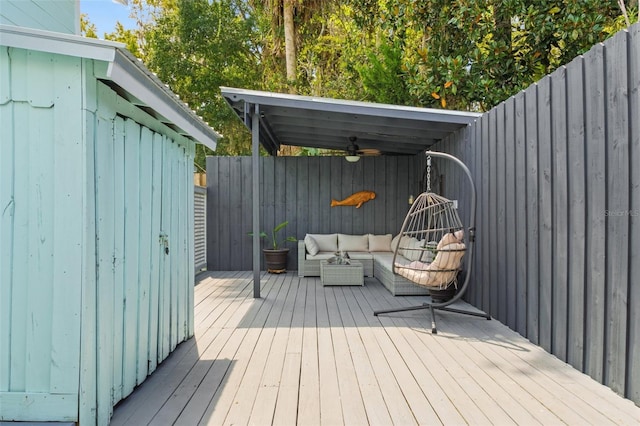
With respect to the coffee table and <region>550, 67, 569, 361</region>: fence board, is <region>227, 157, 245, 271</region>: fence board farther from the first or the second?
<region>550, 67, 569, 361</region>: fence board

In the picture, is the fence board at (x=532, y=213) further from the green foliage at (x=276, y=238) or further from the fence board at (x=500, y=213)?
the green foliage at (x=276, y=238)

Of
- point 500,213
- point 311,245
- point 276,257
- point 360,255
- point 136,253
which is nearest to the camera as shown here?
point 136,253

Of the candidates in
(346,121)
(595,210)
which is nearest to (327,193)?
(346,121)

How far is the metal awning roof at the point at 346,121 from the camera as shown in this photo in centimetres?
513

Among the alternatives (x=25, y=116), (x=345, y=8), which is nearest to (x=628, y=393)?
(x=25, y=116)

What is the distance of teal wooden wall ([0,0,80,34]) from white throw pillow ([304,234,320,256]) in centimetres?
447

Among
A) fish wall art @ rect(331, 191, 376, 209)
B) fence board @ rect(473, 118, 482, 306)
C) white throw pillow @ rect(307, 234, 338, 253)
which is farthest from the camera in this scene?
fish wall art @ rect(331, 191, 376, 209)

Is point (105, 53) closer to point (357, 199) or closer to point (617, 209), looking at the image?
point (617, 209)

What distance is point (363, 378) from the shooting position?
2746 millimetres

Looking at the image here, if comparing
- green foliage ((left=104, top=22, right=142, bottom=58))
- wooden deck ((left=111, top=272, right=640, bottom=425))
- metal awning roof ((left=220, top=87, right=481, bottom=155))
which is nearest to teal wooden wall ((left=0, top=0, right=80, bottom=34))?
metal awning roof ((left=220, top=87, right=481, bottom=155))

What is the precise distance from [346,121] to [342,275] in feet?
7.38

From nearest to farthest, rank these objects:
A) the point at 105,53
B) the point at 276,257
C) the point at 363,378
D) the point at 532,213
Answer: the point at 105,53, the point at 363,378, the point at 532,213, the point at 276,257

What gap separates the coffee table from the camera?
6273 millimetres

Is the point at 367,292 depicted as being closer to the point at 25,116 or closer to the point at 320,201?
the point at 320,201
